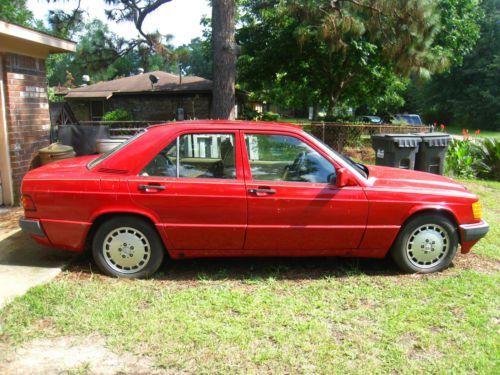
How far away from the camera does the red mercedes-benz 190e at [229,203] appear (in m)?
4.21

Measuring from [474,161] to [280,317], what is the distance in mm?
9985

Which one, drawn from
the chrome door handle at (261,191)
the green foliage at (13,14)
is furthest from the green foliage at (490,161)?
the green foliage at (13,14)

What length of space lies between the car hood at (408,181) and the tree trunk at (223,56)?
240 inches

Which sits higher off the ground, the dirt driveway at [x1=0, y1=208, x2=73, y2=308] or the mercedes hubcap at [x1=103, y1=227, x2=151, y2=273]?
the mercedes hubcap at [x1=103, y1=227, x2=151, y2=273]

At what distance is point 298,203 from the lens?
4.22 meters

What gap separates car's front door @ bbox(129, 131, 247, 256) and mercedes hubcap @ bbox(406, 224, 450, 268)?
1.77m

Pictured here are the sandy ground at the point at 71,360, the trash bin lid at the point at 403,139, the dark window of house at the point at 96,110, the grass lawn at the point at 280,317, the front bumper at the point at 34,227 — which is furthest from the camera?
the dark window of house at the point at 96,110

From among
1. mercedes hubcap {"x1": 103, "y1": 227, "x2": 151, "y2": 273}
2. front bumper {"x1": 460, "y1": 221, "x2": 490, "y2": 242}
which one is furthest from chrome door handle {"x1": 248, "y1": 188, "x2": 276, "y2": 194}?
front bumper {"x1": 460, "y1": 221, "x2": 490, "y2": 242}

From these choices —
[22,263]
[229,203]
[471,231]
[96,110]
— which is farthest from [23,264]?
Result: [96,110]

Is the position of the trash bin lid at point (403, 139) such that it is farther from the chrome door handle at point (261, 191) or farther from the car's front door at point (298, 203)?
the chrome door handle at point (261, 191)

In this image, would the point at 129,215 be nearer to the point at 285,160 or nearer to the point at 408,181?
the point at 285,160

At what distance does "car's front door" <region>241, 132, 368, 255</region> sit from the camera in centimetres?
422

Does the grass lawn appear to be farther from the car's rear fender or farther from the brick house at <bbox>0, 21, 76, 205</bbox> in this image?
the brick house at <bbox>0, 21, 76, 205</bbox>

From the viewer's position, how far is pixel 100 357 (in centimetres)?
307
